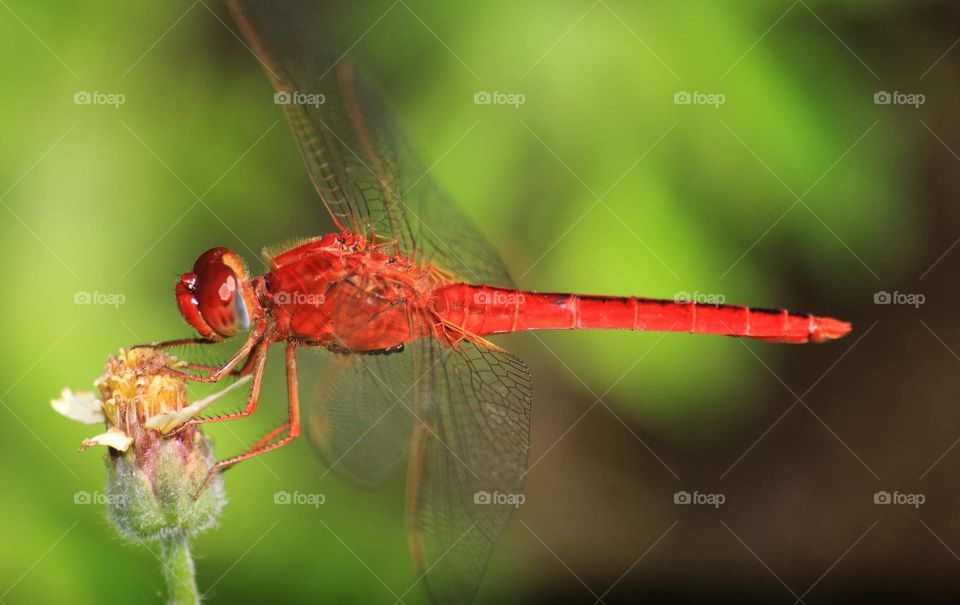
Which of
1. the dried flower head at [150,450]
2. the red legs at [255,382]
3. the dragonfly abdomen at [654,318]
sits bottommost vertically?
the dried flower head at [150,450]

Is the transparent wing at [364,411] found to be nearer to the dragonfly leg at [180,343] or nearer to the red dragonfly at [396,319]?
the red dragonfly at [396,319]

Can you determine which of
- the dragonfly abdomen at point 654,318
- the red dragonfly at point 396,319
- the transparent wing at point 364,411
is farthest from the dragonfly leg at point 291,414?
the dragonfly abdomen at point 654,318

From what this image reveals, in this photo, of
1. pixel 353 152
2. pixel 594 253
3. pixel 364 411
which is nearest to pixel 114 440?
pixel 364 411

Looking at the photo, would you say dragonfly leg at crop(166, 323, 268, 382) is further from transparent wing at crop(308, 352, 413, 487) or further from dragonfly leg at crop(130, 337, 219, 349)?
transparent wing at crop(308, 352, 413, 487)

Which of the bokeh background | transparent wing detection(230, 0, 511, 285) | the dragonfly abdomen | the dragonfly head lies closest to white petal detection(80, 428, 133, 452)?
the dragonfly head

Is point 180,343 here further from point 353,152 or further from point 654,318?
point 654,318

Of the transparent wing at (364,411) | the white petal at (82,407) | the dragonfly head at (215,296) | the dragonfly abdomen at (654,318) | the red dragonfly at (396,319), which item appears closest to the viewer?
the white petal at (82,407)

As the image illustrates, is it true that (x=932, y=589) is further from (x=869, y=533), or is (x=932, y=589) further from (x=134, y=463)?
(x=134, y=463)
